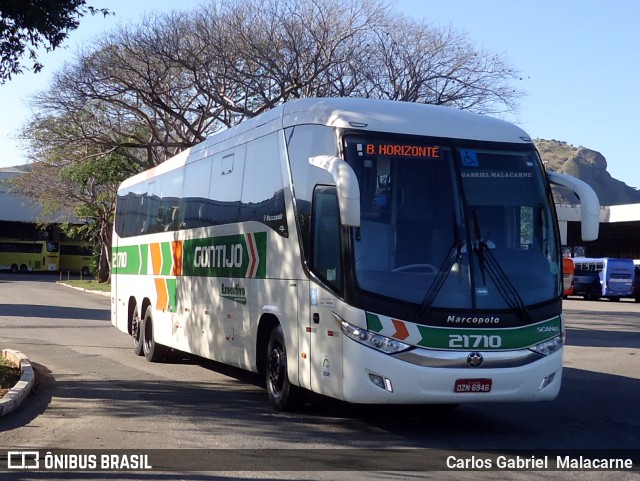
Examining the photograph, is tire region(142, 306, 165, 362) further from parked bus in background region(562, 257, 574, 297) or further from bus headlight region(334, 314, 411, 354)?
bus headlight region(334, 314, 411, 354)

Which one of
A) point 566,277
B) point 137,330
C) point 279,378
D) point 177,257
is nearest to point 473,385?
point 279,378

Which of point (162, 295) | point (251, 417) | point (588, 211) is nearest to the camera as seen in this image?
point (588, 211)

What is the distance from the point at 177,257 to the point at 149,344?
250cm

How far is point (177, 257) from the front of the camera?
Result: 15188 mm

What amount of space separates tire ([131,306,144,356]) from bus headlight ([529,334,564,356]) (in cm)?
975

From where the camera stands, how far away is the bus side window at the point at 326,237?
9.57 meters

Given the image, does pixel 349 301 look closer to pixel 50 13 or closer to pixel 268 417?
pixel 268 417

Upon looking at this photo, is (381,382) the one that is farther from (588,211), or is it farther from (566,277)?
(566,277)

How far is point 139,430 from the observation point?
9.83 m

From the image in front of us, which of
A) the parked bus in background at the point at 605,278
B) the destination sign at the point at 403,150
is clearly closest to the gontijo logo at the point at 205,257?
the destination sign at the point at 403,150

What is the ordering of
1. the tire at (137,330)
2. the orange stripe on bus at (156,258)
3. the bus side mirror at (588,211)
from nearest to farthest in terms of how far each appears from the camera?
the bus side mirror at (588,211) → the orange stripe on bus at (156,258) → the tire at (137,330)

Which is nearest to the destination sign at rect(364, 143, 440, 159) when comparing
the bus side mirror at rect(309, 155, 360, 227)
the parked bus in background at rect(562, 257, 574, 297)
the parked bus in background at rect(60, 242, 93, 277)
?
A: the bus side mirror at rect(309, 155, 360, 227)

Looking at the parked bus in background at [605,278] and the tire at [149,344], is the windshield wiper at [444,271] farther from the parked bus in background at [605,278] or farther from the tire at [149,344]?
Result: the parked bus in background at [605,278]

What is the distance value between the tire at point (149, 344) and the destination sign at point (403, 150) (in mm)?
8142
